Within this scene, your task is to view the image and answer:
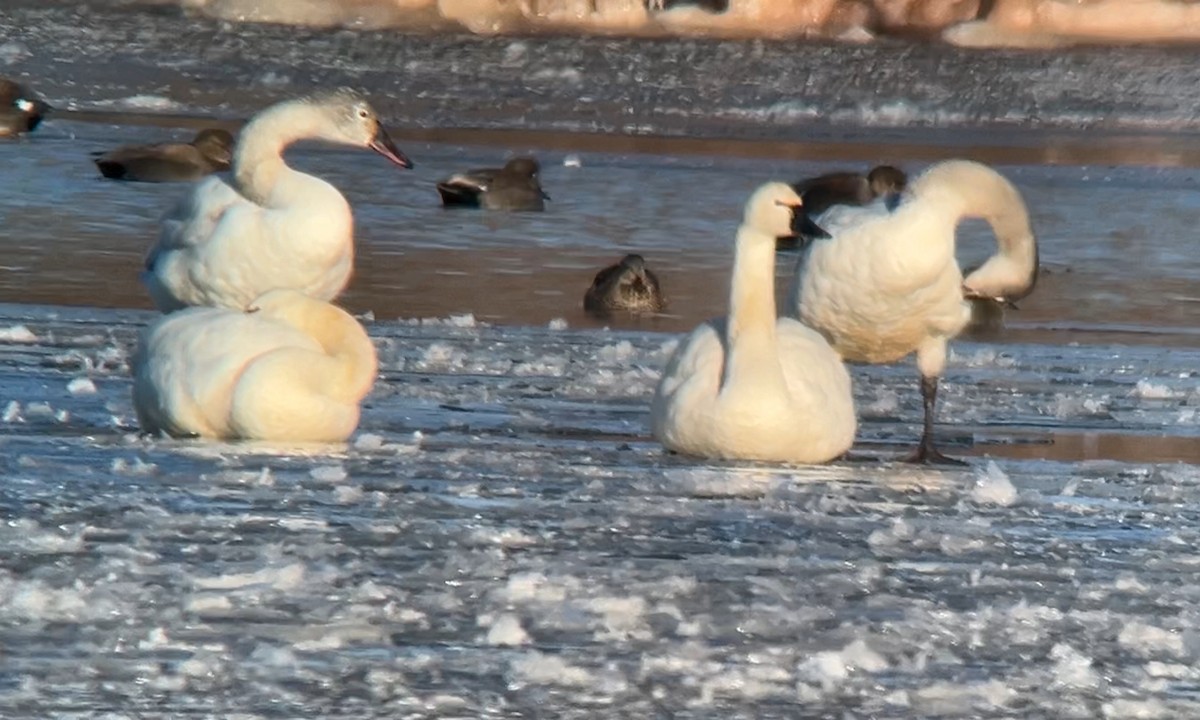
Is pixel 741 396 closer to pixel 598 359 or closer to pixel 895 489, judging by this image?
pixel 895 489

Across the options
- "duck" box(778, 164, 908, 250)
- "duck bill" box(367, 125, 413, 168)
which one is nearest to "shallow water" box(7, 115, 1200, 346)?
"duck" box(778, 164, 908, 250)

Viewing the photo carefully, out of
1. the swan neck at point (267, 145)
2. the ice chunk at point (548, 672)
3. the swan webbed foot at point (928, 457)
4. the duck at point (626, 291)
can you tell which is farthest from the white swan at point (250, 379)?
the duck at point (626, 291)

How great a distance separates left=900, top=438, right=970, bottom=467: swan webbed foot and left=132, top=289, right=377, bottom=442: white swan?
5.13ft

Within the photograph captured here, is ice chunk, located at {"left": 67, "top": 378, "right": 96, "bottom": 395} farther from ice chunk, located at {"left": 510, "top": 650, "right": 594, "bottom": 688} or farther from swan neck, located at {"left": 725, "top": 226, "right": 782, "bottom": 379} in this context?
ice chunk, located at {"left": 510, "top": 650, "right": 594, "bottom": 688}

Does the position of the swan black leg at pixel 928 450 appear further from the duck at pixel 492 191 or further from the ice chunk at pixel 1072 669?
the duck at pixel 492 191

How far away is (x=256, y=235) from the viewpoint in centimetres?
804

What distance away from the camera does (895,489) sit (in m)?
6.42

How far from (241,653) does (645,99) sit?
19.1 metres

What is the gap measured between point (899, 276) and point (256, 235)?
2146 mm

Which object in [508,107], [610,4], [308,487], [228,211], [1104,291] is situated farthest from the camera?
[610,4]

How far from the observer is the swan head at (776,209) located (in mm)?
6797

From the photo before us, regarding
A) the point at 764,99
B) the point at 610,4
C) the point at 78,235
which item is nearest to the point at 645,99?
the point at 764,99

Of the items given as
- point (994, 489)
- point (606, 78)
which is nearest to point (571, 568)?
point (994, 489)

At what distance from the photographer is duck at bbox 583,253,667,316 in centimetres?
1016
